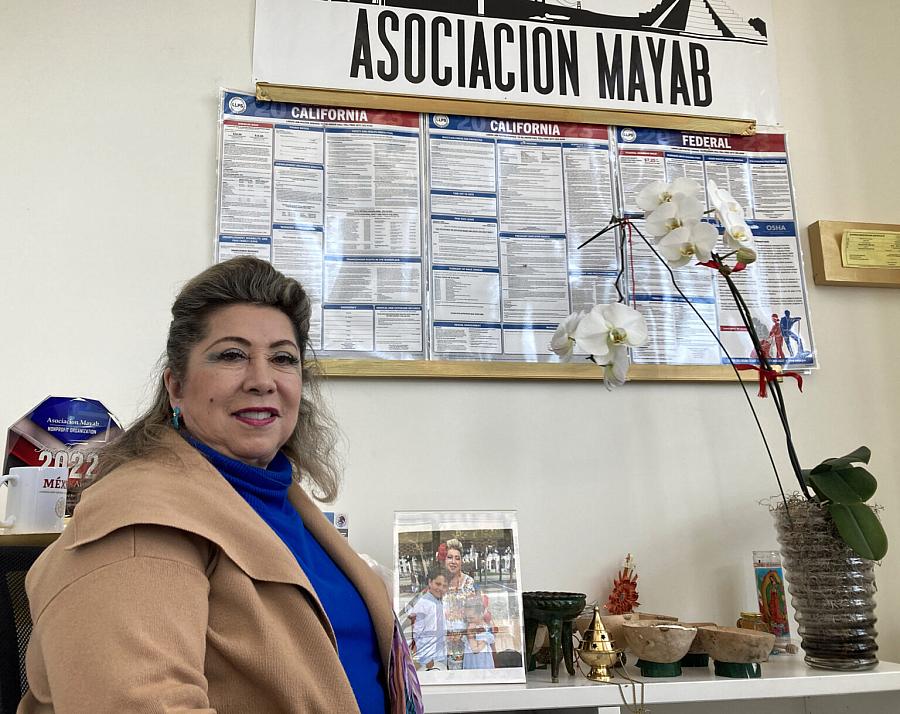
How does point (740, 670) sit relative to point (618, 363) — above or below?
below

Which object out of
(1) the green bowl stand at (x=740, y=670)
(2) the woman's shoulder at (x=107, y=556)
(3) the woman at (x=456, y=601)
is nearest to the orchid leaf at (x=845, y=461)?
(1) the green bowl stand at (x=740, y=670)

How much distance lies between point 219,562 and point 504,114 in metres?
1.35

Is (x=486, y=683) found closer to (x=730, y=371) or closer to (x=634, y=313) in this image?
(x=634, y=313)

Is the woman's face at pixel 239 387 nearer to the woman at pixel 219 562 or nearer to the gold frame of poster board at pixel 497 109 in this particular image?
the woman at pixel 219 562

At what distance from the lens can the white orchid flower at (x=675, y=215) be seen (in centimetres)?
→ 162

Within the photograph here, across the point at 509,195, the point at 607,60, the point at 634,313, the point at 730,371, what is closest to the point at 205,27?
the point at 509,195

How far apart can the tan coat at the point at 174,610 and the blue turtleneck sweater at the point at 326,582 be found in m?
0.06

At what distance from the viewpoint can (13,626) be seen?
107cm

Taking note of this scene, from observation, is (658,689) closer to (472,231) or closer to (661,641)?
(661,641)

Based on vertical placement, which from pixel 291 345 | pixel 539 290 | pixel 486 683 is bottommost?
pixel 486 683

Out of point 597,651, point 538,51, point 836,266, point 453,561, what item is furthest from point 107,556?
point 836,266

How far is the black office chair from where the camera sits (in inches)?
40.8

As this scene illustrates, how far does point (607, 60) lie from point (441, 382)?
0.93 m

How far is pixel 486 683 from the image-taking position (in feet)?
4.73
